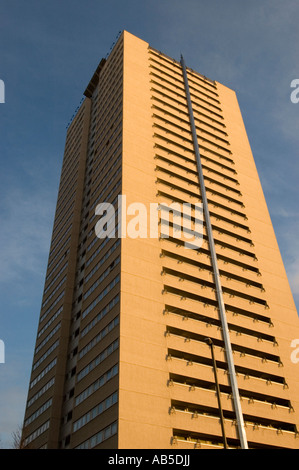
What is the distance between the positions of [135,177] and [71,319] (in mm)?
19348

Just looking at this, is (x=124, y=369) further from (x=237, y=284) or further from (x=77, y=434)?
(x=237, y=284)

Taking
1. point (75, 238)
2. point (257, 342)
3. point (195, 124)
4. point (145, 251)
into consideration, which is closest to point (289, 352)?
point (257, 342)

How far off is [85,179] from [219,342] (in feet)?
122

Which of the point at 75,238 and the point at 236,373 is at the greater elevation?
the point at 75,238

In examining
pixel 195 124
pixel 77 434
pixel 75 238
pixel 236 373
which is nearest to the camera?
pixel 77 434

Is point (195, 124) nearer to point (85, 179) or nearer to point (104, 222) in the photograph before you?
point (85, 179)

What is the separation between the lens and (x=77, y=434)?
38750mm
